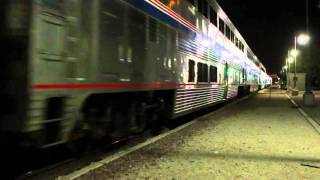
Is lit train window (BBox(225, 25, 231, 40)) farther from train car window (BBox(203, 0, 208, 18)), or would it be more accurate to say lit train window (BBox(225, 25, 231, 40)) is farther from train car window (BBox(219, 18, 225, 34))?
train car window (BBox(203, 0, 208, 18))

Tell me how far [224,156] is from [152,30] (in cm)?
334

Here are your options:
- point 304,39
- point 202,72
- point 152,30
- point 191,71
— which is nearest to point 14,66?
point 152,30

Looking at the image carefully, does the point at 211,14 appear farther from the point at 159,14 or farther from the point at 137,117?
the point at 137,117

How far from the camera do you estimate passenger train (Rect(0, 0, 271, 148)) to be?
20.2ft

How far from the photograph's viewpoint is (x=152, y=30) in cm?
1112

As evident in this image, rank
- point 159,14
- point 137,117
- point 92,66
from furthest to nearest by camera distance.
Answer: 1. point 159,14
2. point 137,117
3. point 92,66

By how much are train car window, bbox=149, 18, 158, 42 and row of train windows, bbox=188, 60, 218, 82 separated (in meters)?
3.90

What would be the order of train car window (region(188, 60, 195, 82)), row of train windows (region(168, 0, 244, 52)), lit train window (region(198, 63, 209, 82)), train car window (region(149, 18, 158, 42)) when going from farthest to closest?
1. lit train window (region(198, 63, 209, 82))
2. row of train windows (region(168, 0, 244, 52))
3. train car window (region(188, 60, 195, 82))
4. train car window (region(149, 18, 158, 42))

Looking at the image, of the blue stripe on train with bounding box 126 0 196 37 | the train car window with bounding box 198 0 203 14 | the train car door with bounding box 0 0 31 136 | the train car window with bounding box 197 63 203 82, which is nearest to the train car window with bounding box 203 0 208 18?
the train car window with bounding box 198 0 203 14

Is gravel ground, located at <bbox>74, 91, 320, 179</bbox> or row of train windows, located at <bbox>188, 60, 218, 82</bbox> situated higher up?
row of train windows, located at <bbox>188, 60, 218, 82</bbox>

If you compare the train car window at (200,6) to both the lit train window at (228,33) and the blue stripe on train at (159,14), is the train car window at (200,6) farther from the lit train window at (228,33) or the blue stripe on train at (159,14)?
the lit train window at (228,33)

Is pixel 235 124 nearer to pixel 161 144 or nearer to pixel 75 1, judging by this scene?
pixel 161 144

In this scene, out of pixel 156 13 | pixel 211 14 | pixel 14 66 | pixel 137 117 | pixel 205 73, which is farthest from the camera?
pixel 211 14

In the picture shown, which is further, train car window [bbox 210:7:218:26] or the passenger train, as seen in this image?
train car window [bbox 210:7:218:26]
